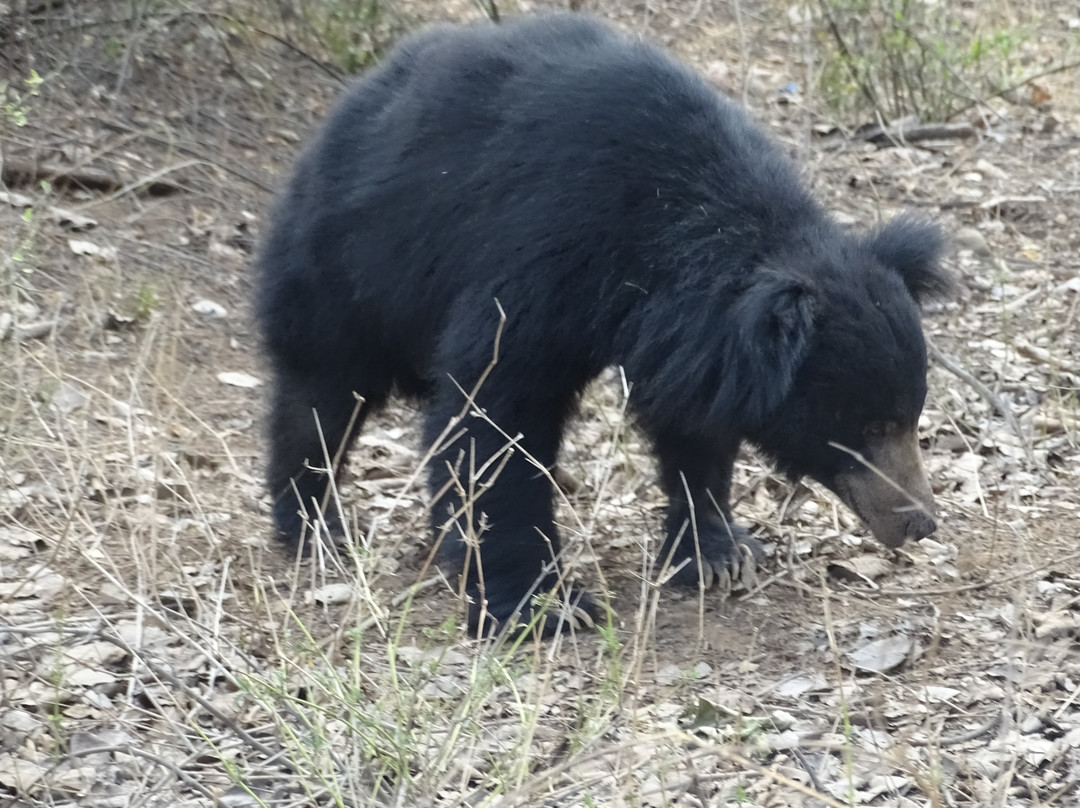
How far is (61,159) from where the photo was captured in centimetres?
645

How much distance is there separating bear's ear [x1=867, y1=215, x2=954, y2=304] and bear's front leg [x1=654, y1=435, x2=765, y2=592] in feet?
2.39

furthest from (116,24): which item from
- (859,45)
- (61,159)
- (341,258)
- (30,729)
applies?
(30,729)

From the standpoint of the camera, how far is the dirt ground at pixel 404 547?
282 centimetres

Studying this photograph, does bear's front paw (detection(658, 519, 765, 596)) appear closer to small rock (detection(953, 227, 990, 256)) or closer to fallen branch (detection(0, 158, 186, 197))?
small rock (detection(953, 227, 990, 256))

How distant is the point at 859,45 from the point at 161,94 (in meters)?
3.90

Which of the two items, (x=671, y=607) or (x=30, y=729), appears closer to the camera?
(x=30, y=729)

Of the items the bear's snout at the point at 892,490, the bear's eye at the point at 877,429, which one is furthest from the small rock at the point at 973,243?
the bear's eye at the point at 877,429

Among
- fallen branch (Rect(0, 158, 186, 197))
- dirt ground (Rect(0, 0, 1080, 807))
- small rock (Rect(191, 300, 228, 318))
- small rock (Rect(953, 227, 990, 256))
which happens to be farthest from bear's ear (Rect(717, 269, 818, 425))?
fallen branch (Rect(0, 158, 186, 197))

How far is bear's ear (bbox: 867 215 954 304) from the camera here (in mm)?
3854

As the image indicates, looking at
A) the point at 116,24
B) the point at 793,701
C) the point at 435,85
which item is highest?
the point at 435,85

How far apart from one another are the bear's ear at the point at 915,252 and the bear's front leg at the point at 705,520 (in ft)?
2.39

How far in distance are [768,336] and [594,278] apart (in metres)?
0.55

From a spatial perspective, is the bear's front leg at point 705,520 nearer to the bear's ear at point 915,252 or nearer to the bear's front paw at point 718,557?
the bear's front paw at point 718,557

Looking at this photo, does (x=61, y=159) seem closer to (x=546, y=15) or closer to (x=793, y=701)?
(x=546, y=15)
